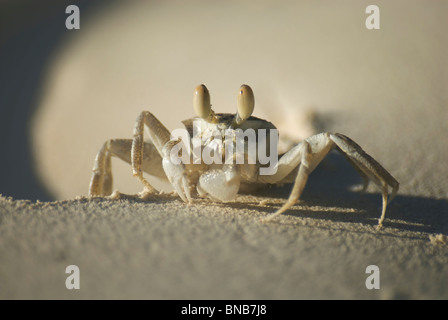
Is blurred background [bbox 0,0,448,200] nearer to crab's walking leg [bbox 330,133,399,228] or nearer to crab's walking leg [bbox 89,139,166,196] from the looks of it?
crab's walking leg [bbox 89,139,166,196]

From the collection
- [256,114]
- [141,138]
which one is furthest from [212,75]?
[141,138]

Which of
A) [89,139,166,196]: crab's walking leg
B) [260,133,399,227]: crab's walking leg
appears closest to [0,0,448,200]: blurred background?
[89,139,166,196]: crab's walking leg

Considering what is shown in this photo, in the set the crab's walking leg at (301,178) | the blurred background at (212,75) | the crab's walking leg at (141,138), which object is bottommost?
the crab's walking leg at (301,178)

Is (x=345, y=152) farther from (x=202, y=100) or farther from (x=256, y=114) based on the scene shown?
(x=256, y=114)

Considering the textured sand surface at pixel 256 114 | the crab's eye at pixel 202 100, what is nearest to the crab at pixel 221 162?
the crab's eye at pixel 202 100

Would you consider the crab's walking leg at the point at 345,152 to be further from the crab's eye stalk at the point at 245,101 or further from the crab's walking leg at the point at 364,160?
the crab's eye stalk at the point at 245,101

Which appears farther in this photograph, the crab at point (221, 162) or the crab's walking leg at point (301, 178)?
the crab at point (221, 162)
